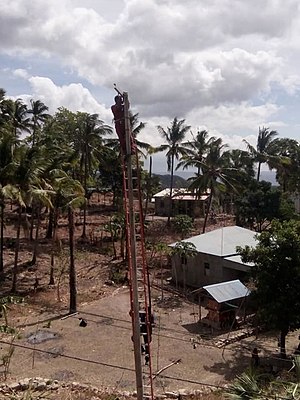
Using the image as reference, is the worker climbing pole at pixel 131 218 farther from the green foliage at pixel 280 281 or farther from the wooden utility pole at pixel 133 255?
the green foliage at pixel 280 281

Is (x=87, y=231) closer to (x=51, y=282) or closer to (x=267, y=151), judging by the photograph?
(x=51, y=282)

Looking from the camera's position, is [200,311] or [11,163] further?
[11,163]

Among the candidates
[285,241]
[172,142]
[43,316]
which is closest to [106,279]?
[43,316]

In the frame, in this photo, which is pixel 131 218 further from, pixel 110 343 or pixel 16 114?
pixel 16 114

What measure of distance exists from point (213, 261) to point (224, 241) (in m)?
1.95

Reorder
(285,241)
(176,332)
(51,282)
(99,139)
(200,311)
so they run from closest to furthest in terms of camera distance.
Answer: (285,241) → (176,332) → (200,311) → (51,282) → (99,139)

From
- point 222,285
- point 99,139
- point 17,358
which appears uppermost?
point 99,139

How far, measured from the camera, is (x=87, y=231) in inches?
1588

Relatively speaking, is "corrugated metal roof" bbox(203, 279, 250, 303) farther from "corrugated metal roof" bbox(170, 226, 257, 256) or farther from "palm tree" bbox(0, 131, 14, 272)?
"palm tree" bbox(0, 131, 14, 272)

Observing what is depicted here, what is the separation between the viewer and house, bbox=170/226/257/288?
2531 centimetres

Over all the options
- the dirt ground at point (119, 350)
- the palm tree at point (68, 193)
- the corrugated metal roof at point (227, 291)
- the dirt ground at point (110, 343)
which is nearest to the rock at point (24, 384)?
the dirt ground at point (110, 343)

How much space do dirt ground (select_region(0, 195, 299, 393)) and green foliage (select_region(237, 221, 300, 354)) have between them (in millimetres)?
2039

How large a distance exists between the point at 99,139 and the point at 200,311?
2090 cm

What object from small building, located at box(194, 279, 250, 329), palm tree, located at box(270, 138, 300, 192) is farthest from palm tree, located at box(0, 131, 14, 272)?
palm tree, located at box(270, 138, 300, 192)
